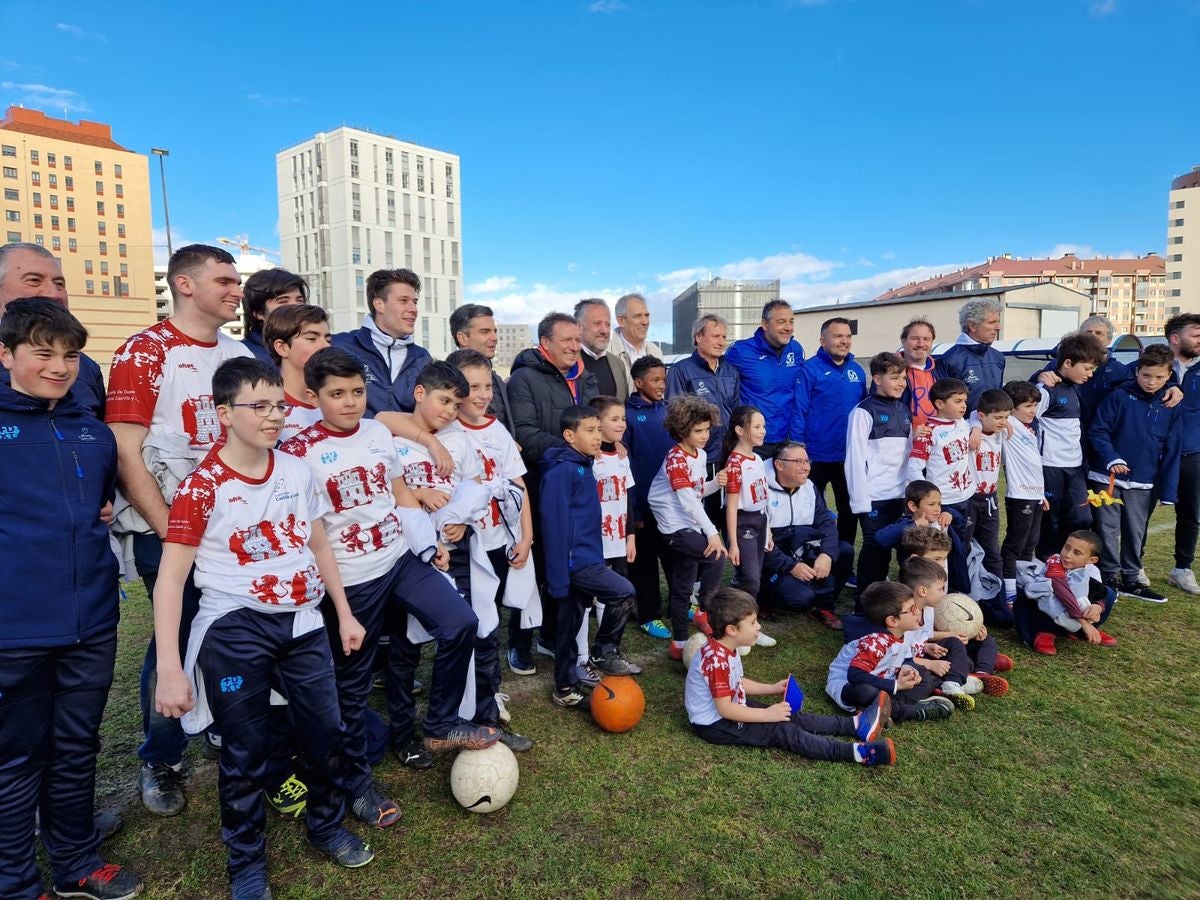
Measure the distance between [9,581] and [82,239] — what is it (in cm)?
10353

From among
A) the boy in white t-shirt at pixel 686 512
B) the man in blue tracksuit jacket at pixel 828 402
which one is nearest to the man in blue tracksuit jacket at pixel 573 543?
the boy in white t-shirt at pixel 686 512

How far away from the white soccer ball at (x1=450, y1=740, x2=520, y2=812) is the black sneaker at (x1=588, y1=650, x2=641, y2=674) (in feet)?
4.93

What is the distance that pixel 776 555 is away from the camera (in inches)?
225

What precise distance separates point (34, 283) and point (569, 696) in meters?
3.50

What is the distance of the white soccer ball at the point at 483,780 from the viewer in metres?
3.08

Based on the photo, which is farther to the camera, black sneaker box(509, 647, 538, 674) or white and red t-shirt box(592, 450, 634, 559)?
black sneaker box(509, 647, 538, 674)

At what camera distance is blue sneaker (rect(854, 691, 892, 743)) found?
365cm

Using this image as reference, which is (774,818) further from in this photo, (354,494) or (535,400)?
(535,400)

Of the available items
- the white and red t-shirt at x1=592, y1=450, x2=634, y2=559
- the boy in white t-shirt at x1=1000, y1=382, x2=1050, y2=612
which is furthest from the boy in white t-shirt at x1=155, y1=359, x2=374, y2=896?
the boy in white t-shirt at x1=1000, y1=382, x2=1050, y2=612

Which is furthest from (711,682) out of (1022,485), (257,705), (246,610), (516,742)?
(1022,485)

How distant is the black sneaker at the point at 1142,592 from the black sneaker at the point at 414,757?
628 cm

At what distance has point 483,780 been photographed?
3.09 metres

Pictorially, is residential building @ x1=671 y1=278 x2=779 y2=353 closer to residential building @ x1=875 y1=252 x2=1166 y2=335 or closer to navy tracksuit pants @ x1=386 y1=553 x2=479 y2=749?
residential building @ x1=875 y1=252 x2=1166 y2=335

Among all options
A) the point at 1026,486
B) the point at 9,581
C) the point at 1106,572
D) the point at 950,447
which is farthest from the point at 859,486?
the point at 9,581
